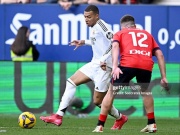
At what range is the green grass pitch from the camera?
1481 cm

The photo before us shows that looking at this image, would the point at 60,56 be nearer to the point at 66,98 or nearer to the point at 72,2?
the point at 72,2

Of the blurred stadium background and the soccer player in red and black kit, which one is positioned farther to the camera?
the blurred stadium background

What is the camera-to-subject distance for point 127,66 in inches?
580

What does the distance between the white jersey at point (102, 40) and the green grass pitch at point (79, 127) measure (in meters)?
1.33

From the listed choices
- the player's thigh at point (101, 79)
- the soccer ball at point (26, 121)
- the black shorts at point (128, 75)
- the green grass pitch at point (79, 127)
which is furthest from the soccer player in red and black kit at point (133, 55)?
the soccer ball at point (26, 121)

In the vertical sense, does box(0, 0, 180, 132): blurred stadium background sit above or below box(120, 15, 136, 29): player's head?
below

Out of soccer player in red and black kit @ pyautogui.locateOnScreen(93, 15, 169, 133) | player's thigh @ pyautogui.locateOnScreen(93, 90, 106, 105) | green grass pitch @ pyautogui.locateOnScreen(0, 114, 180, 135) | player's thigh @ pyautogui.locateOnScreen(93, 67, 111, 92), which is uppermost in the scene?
soccer player in red and black kit @ pyautogui.locateOnScreen(93, 15, 169, 133)

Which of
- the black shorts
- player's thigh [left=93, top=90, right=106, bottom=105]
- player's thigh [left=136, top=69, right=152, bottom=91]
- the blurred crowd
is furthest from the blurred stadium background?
the black shorts

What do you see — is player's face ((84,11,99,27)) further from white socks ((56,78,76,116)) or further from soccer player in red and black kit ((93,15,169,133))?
soccer player in red and black kit ((93,15,169,133))

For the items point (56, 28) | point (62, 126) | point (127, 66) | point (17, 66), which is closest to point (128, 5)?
point (56, 28)

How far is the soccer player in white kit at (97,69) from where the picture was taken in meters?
16.1

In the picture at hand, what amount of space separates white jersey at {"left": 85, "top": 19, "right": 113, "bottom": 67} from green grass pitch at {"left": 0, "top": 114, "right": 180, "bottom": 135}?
1.33 meters

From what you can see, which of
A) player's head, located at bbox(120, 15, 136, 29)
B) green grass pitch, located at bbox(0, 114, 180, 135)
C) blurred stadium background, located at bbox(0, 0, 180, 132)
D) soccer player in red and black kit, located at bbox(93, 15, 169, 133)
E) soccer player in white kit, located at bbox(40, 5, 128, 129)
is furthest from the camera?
blurred stadium background, located at bbox(0, 0, 180, 132)

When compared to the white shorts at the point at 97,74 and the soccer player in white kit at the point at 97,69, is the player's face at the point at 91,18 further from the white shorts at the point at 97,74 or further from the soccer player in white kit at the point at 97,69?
the white shorts at the point at 97,74
